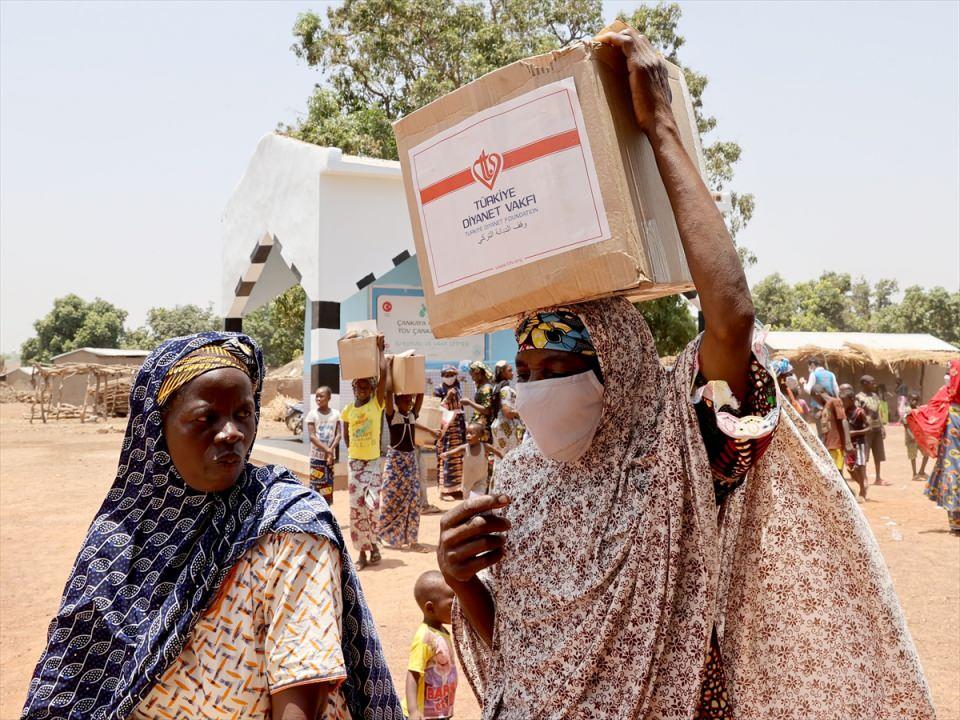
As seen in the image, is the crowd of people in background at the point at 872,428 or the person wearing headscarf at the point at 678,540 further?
the crowd of people in background at the point at 872,428

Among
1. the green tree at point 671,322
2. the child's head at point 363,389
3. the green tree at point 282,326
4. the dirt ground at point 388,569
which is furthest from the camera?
the green tree at point 282,326

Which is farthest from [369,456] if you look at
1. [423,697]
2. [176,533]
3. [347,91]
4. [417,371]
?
[347,91]

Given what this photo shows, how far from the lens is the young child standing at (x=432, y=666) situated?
351 cm

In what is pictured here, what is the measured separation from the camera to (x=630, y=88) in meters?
1.61

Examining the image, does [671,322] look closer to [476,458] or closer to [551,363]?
[476,458]

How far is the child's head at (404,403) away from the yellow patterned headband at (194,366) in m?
6.07

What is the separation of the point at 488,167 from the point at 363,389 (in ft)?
21.3

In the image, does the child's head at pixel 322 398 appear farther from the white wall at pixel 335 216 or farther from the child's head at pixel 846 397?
Result: the child's head at pixel 846 397

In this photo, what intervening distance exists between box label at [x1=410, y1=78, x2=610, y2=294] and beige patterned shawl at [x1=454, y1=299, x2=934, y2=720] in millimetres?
196

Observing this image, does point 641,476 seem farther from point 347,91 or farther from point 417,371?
point 347,91

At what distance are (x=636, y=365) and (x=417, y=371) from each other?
628 centimetres

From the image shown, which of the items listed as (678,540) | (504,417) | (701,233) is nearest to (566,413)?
(678,540)

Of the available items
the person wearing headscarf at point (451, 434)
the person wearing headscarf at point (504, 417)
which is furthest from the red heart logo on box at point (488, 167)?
the person wearing headscarf at point (451, 434)

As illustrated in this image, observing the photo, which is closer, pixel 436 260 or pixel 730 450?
pixel 730 450
